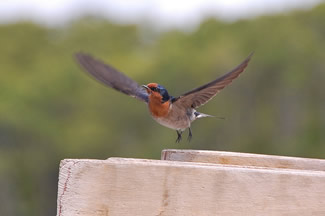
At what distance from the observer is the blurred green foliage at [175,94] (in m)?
47.6

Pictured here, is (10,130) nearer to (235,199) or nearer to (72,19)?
(72,19)

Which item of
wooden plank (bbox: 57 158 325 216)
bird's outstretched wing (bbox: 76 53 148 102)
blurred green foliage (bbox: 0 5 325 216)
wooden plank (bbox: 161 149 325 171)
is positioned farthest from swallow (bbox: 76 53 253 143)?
blurred green foliage (bbox: 0 5 325 216)

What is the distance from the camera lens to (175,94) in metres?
43.5

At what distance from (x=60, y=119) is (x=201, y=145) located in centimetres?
1396

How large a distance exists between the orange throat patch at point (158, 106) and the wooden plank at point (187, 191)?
4411 mm

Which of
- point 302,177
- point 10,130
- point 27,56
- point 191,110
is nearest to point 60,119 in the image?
point 10,130

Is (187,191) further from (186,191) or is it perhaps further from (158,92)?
(158,92)

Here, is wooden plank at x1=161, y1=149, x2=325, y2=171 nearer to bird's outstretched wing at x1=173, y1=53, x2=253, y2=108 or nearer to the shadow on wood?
the shadow on wood

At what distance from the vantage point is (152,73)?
167ft

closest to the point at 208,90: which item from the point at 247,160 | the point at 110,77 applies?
the point at 110,77

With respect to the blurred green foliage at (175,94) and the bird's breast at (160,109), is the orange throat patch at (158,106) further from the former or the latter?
the blurred green foliage at (175,94)

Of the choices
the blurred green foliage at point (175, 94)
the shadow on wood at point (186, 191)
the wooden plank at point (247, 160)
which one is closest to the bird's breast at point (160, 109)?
the wooden plank at point (247, 160)

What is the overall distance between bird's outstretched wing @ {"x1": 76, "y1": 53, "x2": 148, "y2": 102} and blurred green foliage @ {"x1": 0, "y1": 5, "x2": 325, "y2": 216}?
3555 cm

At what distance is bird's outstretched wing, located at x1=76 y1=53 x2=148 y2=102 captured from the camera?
845 centimetres
